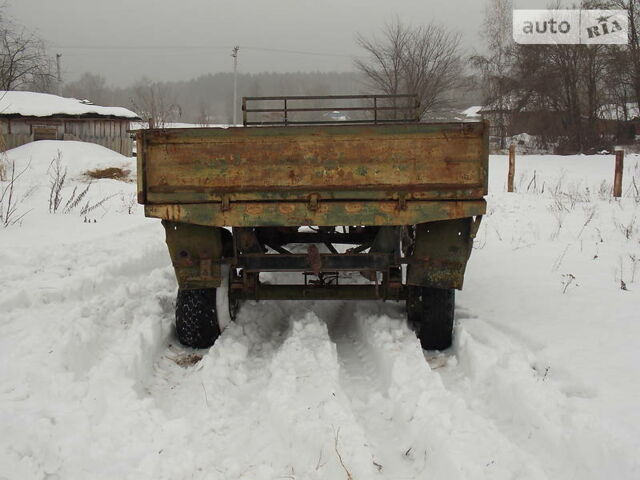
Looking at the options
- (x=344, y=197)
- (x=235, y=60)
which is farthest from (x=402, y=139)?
(x=235, y=60)

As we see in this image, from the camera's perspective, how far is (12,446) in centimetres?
279

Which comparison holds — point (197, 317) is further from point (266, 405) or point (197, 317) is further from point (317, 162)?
point (317, 162)

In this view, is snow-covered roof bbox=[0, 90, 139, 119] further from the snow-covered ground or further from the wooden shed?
the snow-covered ground

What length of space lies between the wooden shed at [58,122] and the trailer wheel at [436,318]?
28.8 meters

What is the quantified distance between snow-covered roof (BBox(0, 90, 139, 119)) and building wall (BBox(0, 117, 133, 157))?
0.43 m

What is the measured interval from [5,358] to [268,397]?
5.49ft

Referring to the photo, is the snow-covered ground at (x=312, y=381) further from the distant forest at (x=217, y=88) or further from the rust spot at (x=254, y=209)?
the distant forest at (x=217, y=88)

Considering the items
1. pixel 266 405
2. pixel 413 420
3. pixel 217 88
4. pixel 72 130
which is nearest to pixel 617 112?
pixel 72 130

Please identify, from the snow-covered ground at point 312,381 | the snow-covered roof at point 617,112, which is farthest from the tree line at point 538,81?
the snow-covered ground at point 312,381

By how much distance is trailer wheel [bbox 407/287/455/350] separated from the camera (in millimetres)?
4555

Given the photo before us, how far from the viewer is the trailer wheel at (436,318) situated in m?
4.55

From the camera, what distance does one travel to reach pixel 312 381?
3861 millimetres

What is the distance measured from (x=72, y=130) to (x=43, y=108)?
174cm

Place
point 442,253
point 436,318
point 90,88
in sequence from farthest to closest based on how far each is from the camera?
point 90,88 < point 436,318 < point 442,253
